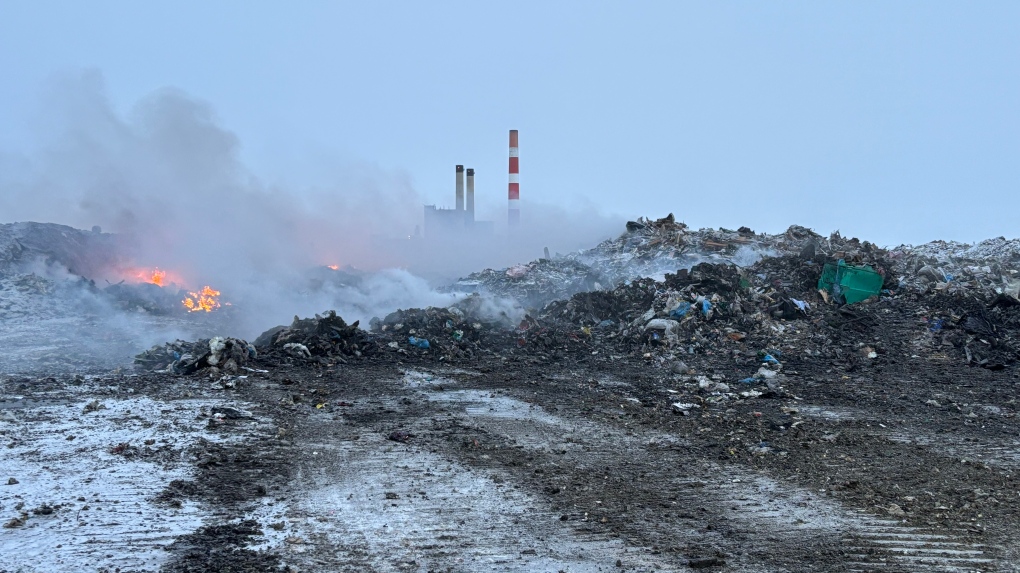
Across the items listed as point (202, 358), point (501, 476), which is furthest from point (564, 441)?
point (202, 358)

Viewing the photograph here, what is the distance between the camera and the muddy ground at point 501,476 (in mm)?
3785

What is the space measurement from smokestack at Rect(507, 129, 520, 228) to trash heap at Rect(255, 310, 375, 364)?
720 inches

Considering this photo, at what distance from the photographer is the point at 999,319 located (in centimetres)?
1068

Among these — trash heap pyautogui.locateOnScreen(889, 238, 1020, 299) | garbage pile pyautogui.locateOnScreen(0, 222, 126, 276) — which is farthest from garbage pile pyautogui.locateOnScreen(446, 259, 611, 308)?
garbage pile pyautogui.locateOnScreen(0, 222, 126, 276)

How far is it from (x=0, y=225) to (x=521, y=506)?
18.3 meters

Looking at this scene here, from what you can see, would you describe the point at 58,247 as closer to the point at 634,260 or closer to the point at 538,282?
the point at 538,282

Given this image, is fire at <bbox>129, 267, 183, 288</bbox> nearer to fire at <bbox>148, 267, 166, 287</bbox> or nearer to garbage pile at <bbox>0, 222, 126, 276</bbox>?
fire at <bbox>148, 267, 166, 287</bbox>

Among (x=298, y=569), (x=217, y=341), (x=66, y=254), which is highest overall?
(x=66, y=254)

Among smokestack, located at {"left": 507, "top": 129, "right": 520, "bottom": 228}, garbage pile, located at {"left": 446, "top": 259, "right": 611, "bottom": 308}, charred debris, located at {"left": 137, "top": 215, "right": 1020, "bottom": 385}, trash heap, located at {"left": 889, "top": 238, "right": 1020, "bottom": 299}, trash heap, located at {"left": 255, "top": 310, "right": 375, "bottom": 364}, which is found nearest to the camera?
charred debris, located at {"left": 137, "top": 215, "right": 1020, "bottom": 385}

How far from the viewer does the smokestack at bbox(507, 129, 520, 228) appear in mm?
28484

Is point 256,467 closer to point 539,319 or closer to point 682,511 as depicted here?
point 682,511

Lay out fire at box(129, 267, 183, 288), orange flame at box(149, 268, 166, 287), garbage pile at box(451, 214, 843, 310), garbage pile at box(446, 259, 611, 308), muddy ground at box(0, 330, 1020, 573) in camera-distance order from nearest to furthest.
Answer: muddy ground at box(0, 330, 1020, 573)
garbage pile at box(446, 259, 611, 308)
garbage pile at box(451, 214, 843, 310)
orange flame at box(149, 268, 166, 287)
fire at box(129, 267, 183, 288)

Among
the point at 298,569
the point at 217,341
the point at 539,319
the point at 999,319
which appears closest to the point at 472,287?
the point at 539,319

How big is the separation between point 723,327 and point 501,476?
285 inches
